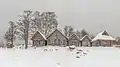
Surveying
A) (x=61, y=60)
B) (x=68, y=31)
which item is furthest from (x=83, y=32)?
(x=61, y=60)

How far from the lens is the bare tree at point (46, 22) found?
2165 inches

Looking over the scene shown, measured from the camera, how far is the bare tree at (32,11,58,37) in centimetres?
5500

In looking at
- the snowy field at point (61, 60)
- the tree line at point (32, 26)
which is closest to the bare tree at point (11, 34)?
the tree line at point (32, 26)

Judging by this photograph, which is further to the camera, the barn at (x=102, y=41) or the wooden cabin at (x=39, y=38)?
the barn at (x=102, y=41)

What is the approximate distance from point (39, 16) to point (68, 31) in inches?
535

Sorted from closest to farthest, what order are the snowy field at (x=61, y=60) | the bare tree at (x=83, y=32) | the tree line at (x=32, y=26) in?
the snowy field at (x=61, y=60)
the tree line at (x=32, y=26)
the bare tree at (x=83, y=32)

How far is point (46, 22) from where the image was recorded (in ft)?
Result: 185

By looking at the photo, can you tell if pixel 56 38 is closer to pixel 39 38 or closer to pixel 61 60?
pixel 39 38

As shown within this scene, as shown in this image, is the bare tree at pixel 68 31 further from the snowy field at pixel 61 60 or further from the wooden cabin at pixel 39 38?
the snowy field at pixel 61 60

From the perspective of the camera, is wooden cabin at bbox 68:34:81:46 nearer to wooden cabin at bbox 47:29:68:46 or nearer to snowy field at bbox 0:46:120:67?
wooden cabin at bbox 47:29:68:46

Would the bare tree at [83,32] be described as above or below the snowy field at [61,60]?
above

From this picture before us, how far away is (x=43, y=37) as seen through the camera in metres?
51.0

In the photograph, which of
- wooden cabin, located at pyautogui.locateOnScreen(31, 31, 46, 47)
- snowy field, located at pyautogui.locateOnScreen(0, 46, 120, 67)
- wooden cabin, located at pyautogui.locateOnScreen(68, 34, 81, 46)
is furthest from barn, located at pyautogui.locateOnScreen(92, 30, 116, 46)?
snowy field, located at pyautogui.locateOnScreen(0, 46, 120, 67)

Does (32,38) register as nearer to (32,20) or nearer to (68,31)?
(32,20)
